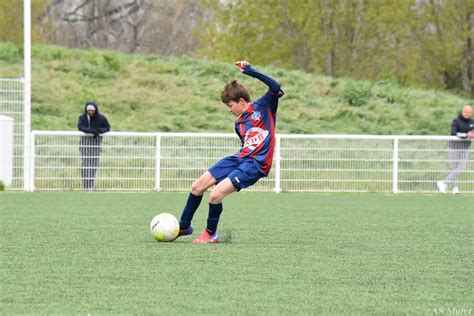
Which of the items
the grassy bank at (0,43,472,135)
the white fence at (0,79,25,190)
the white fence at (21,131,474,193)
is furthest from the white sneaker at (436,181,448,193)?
the white fence at (0,79,25,190)

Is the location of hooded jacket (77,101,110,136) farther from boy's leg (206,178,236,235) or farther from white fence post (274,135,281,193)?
boy's leg (206,178,236,235)

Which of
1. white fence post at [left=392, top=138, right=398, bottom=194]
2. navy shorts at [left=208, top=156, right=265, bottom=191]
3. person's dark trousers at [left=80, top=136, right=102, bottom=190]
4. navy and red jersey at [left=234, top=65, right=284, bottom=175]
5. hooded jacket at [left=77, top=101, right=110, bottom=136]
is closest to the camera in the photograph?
navy shorts at [left=208, top=156, right=265, bottom=191]

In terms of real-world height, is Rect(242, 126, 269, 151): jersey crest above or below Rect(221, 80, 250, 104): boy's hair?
below

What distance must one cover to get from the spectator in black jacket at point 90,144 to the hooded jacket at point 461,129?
6.72 metres

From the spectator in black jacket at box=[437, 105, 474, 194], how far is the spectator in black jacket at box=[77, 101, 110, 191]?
652 centimetres

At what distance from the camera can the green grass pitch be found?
223 inches

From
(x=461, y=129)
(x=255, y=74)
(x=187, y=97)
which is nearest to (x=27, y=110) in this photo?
(x=461, y=129)

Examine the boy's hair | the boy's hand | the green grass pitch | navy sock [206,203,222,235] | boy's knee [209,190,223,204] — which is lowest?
the green grass pitch

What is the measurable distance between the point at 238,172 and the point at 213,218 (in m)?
0.46

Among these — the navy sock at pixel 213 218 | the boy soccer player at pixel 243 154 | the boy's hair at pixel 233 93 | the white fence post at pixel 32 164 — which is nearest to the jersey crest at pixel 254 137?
the boy soccer player at pixel 243 154

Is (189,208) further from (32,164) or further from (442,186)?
(442,186)

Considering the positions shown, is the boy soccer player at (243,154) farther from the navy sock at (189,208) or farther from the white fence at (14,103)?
the white fence at (14,103)

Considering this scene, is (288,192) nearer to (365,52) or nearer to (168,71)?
(168,71)

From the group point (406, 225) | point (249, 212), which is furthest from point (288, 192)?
point (406, 225)
